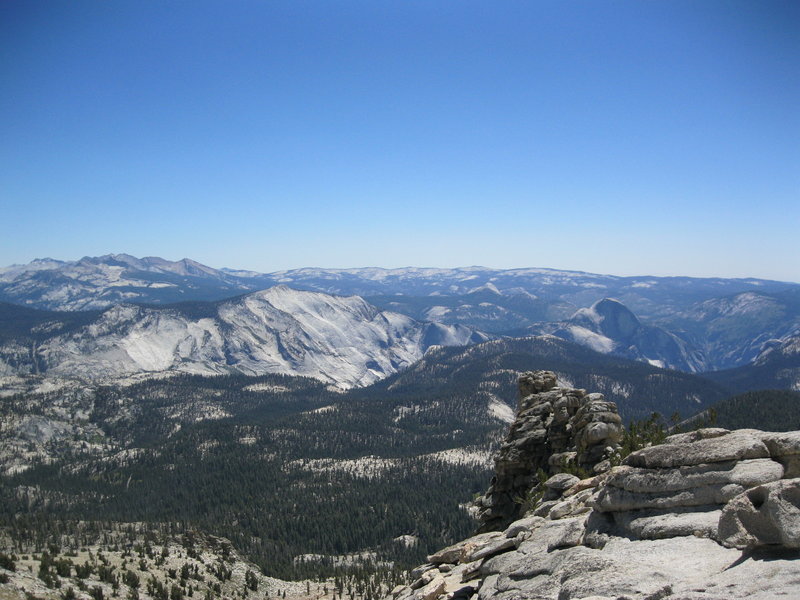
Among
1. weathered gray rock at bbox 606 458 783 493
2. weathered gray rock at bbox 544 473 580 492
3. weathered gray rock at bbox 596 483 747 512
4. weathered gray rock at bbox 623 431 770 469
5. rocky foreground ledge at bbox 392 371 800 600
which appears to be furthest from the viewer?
weathered gray rock at bbox 544 473 580 492

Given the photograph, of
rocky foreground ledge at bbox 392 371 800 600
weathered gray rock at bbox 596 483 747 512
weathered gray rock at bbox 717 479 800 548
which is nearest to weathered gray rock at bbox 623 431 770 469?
rocky foreground ledge at bbox 392 371 800 600

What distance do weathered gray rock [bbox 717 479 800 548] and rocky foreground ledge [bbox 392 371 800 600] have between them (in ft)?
0.10

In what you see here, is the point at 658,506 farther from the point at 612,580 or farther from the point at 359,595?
the point at 359,595

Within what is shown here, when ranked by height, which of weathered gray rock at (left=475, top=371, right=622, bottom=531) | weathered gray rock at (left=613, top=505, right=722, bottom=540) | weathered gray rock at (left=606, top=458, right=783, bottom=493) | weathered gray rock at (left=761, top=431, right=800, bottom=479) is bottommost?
weathered gray rock at (left=475, top=371, right=622, bottom=531)

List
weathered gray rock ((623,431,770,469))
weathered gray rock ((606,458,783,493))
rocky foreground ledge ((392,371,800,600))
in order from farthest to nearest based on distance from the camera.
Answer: weathered gray rock ((623,431,770,469)), weathered gray rock ((606,458,783,493)), rocky foreground ledge ((392,371,800,600))

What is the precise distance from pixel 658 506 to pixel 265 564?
10890cm

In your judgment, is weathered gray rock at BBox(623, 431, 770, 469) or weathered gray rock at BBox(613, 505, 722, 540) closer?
weathered gray rock at BBox(613, 505, 722, 540)

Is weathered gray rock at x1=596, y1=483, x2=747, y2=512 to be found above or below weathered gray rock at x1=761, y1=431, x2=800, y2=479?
below

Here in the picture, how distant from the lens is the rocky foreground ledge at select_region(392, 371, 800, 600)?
56.1 feet

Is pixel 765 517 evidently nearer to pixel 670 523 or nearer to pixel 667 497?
pixel 670 523

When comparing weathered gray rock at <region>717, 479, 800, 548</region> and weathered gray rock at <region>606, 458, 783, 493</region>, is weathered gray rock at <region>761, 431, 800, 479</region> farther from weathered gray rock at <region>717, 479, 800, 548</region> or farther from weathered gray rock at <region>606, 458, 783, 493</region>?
weathered gray rock at <region>717, 479, 800, 548</region>

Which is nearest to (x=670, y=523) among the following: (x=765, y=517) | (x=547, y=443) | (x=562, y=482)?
(x=765, y=517)

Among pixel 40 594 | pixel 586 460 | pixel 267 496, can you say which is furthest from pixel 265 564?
pixel 586 460

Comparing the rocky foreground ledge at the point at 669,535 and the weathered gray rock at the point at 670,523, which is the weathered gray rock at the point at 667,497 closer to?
the rocky foreground ledge at the point at 669,535
